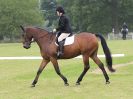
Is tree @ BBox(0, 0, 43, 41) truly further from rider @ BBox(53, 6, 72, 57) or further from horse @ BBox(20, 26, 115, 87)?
rider @ BBox(53, 6, 72, 57)

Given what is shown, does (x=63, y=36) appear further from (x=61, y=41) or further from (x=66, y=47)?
(x=66, y=47)

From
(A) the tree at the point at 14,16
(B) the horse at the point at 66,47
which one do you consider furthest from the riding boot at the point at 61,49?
(A) the tree at the point at 14,16

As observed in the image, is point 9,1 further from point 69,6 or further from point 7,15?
point 69,6

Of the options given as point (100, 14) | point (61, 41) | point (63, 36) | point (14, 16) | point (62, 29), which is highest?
point (62, 29)

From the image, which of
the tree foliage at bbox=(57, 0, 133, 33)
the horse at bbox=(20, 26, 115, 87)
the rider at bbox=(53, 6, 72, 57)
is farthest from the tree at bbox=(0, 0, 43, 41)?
the rider at bbox=(53, 6, 72, 57)

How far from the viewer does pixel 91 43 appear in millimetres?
16578

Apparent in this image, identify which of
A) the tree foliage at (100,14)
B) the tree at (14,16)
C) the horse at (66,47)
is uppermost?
the horse at (66,47)

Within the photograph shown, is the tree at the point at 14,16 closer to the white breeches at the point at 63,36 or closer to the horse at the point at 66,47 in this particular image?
the horse at the point at 66,47

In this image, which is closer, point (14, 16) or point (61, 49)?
point (61, 49)

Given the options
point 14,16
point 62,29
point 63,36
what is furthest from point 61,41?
point 14,16

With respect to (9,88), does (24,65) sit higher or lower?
lower

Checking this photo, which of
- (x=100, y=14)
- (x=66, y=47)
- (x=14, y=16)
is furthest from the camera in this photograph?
(x=100, y=14)

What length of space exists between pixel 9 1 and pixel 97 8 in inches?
838

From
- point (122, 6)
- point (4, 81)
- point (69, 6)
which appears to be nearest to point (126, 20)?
point (122, 6)
